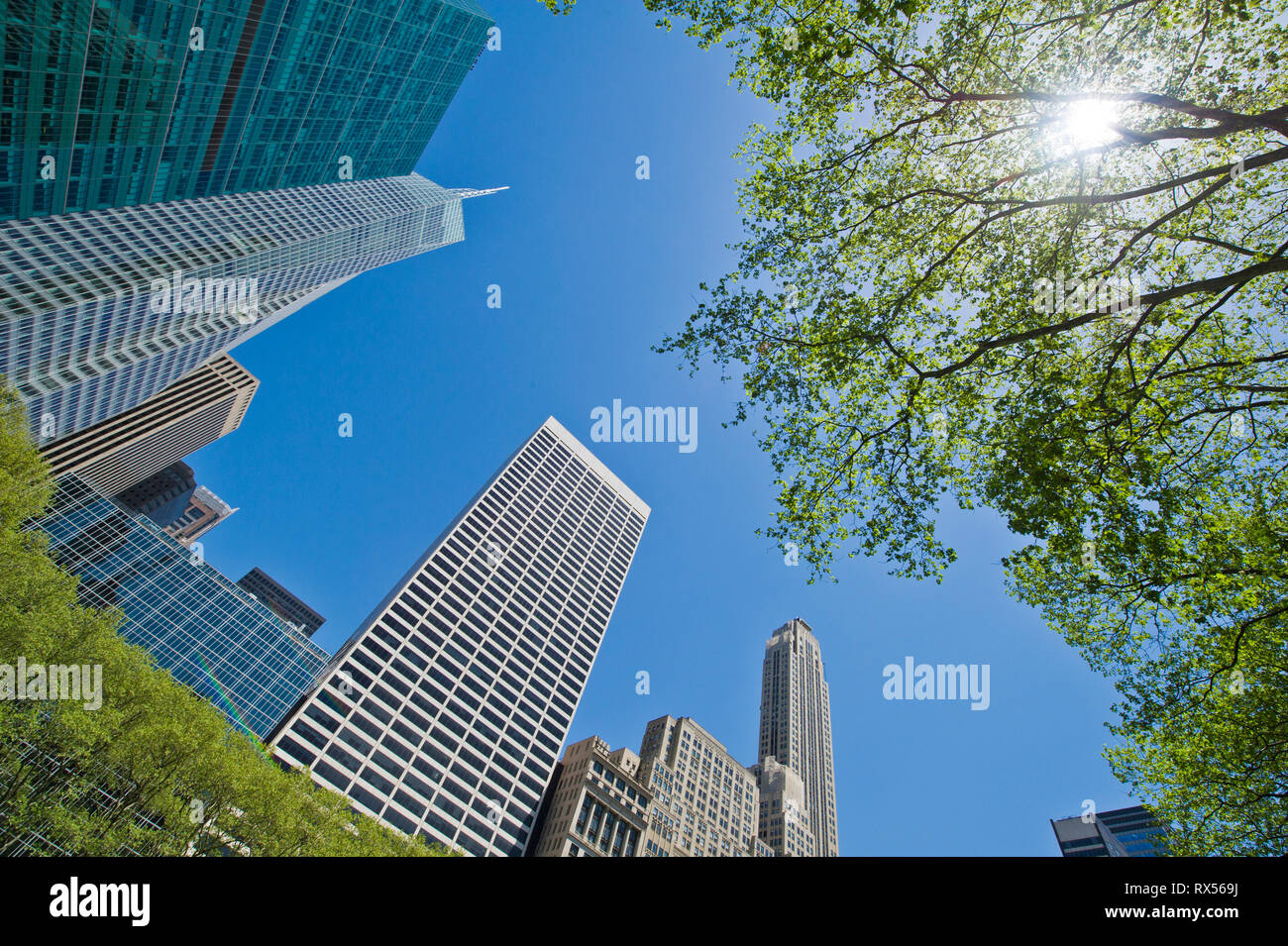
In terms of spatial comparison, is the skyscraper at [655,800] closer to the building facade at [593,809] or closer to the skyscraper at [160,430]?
the building facade at [593,809]

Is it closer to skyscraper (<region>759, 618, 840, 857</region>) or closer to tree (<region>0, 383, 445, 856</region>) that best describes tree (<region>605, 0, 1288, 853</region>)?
tree (<region>0, 383, 445, 856</region>)

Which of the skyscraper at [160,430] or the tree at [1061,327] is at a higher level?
the skyscraper at [160,430]

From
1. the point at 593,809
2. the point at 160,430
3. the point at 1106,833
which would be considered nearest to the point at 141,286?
the point at 160,430

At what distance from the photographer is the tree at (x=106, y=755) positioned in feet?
60.7

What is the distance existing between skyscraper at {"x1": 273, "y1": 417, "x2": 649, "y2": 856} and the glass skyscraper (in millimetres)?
17103

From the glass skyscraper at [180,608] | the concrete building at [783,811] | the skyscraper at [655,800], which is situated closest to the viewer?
the skyscraper at [655,800]

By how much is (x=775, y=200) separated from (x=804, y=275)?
2.22 m

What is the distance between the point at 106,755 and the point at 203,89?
10538cm

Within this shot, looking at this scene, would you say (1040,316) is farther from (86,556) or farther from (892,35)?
(86,556)

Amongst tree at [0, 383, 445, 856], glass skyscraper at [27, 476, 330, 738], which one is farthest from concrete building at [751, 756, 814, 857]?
tree at [0, 383, 445, 856]

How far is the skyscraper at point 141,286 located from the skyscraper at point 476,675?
2027 inches

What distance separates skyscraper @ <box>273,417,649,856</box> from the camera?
2402 inches

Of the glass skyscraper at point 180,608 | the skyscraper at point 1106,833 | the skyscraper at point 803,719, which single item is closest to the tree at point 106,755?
the glass skyscraper at point 180,608

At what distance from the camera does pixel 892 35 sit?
44.8 feet
